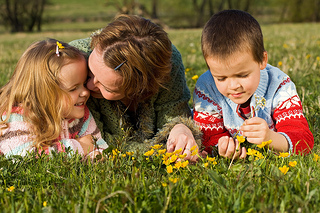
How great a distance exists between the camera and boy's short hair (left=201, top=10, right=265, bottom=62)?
8.39 ft

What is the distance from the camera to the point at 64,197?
5.99 feet

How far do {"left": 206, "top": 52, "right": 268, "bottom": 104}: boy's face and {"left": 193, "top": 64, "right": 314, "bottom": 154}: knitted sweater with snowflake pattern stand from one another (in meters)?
0.25

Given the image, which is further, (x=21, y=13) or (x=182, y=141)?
(x=21, y=13)

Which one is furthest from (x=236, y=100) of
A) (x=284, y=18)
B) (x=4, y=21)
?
(x=284, y=18)

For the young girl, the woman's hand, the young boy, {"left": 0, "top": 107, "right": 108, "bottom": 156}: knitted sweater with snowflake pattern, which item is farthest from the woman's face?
the young boy

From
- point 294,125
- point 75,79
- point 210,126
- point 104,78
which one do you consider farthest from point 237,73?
point 75,79

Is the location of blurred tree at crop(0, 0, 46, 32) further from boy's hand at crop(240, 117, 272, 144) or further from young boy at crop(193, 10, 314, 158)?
Result: boy's hand at crop(240, 117, 272, 144)

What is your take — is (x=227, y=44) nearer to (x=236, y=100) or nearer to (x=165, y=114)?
(x=236, y=100)

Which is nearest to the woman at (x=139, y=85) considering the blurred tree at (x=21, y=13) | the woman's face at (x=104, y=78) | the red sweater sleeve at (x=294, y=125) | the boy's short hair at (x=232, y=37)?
the woman's face at (x=104, y=78)

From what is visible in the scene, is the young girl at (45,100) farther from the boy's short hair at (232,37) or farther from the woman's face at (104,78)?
the boy's short hair at (232,37)

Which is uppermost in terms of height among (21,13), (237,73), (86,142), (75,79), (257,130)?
(237,73)

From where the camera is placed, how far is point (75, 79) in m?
2.88

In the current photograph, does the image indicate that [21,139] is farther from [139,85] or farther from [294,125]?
[294,125]

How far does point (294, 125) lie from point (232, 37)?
863mm
